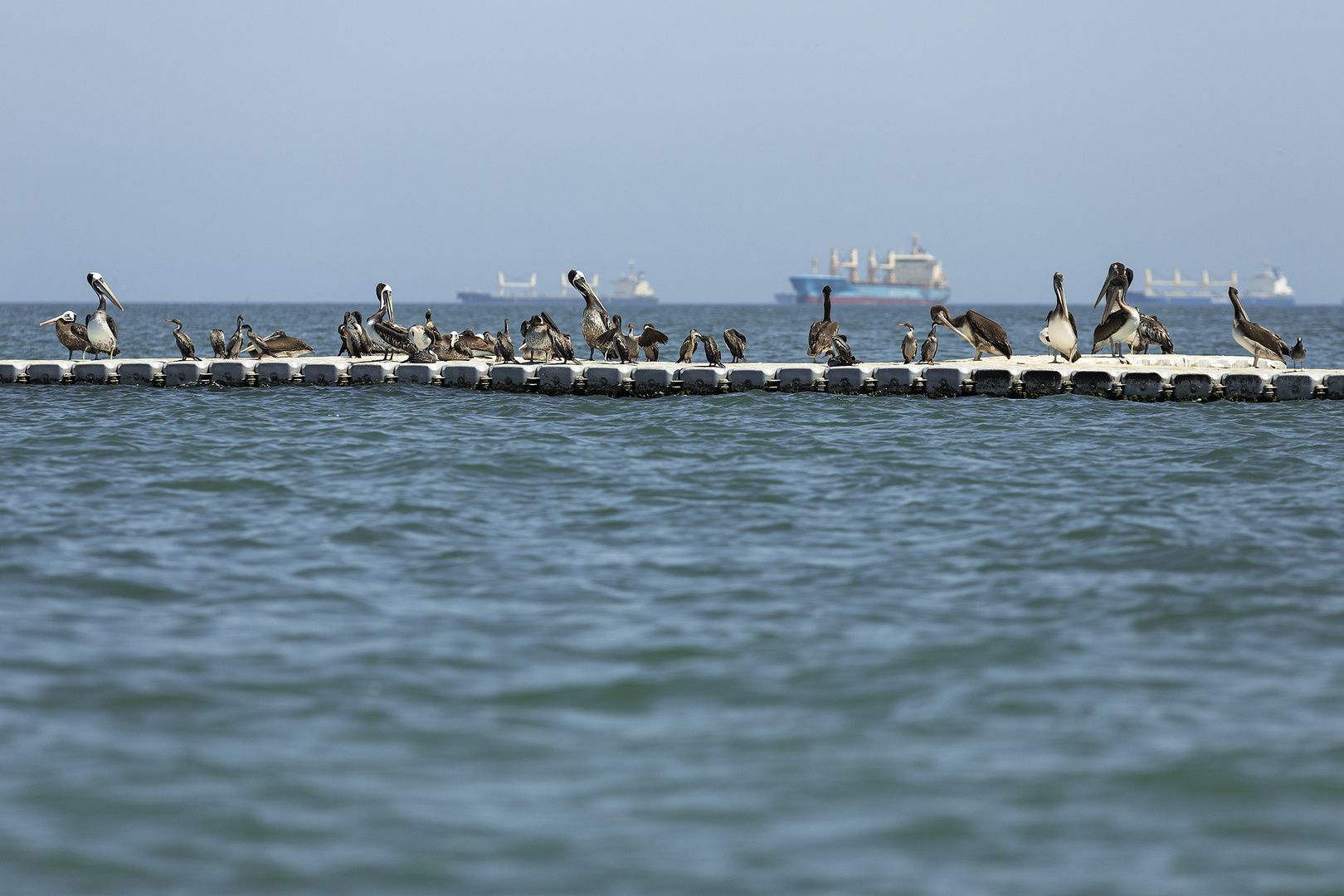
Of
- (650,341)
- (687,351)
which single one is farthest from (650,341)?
(687,351)

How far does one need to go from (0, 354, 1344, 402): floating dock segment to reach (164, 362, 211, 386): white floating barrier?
0.05 feet

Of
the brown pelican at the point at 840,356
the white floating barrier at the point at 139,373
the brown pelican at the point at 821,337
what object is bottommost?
the white floating barrier at the point at 139,373

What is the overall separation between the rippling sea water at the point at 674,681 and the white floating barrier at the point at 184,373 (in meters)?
9.75

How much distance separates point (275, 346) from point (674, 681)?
20.2 meters

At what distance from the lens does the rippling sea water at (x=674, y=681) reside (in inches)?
197

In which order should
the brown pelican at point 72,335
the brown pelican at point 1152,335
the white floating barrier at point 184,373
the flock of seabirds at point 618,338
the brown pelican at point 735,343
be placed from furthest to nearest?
the brown pelican at point 1152,335 → the brown pelican at point 72,335 → the brown pelican at point 735,343 → the white floating barrier at point 184,373 → the flock of seabirds at point 618,338

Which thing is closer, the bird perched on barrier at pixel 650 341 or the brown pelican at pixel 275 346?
the bird perched on barrier at pixel 650 341

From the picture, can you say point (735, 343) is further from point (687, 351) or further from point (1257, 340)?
point (1257, 340)

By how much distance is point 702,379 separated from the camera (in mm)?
21750

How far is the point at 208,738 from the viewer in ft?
20.0

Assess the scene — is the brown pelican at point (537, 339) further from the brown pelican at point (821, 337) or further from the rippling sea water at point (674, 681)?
the rippling sea water at point (674, 681)

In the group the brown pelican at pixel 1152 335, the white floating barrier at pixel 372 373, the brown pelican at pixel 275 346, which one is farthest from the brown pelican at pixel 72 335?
the brown pelican at pixel 1152 335

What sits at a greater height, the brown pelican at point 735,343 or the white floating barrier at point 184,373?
the brown pelican at point 735,343

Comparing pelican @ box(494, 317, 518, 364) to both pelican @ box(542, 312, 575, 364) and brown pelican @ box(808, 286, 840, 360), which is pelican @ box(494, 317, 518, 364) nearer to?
pelican @ box(542, 312, 575, 364)
